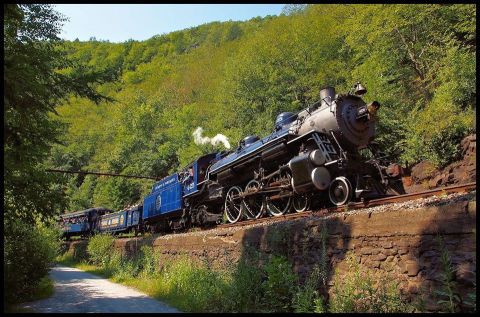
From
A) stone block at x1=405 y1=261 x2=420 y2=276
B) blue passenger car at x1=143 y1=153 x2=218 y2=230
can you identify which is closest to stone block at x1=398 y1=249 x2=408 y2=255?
stone block at x1=405 y1=261 x2=420 y2=276

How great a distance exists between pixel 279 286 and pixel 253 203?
5.85 meters

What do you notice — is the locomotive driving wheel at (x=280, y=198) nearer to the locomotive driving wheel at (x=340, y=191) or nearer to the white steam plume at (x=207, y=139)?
the locomotive driving wheel at (x=340, y=191)

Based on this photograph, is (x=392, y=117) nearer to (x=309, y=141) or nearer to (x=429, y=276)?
(x=309, y=141)

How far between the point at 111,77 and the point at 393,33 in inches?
679

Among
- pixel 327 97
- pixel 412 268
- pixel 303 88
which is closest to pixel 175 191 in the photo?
pixel 327 97

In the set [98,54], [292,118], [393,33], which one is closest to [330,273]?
[292,118]

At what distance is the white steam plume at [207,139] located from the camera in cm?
3392

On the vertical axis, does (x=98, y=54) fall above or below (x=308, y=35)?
above

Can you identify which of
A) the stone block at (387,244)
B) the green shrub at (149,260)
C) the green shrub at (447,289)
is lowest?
the green shrub at (149,260)

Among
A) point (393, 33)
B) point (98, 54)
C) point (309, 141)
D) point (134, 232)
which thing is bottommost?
point (134, 232)

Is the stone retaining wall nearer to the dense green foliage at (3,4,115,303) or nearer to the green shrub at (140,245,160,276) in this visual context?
the dense green foliage at (3,4,115,303)

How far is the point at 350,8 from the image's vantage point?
103 ft

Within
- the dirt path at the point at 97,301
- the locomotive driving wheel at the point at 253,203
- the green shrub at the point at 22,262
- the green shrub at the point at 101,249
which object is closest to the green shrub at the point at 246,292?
the dirt path at the point at 97,301

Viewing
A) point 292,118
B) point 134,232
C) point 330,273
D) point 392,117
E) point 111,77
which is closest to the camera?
point 330,273
